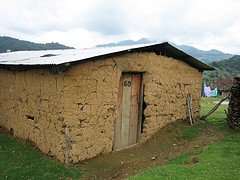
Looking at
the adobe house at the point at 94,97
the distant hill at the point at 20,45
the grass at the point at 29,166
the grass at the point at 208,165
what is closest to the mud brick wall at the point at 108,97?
the adobe house at the point at 94,97

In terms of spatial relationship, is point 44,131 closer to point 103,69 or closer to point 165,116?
point 103,69

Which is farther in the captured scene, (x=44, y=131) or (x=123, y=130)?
→ (x=123, y=130)

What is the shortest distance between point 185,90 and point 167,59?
5.26 feet

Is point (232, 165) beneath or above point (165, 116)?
beneath

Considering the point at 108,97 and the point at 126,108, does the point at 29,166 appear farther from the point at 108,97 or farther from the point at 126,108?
the point at 126,108

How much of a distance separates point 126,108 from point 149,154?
154cm

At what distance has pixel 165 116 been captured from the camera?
10906mm

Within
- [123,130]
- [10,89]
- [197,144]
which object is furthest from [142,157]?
[10,89]

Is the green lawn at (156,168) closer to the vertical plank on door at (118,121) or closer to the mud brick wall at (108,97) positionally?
the mud brick wall at (108,97)

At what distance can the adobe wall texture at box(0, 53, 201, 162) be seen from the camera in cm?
809

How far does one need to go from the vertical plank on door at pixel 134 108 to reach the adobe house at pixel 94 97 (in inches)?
1.2

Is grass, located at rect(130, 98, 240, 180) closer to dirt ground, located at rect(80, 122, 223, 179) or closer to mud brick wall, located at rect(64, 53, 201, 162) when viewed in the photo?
dirt ground, located at rect(80, 122, 223, 179)

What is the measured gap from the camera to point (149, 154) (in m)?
9.42

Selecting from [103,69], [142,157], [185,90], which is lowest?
[142,157]
